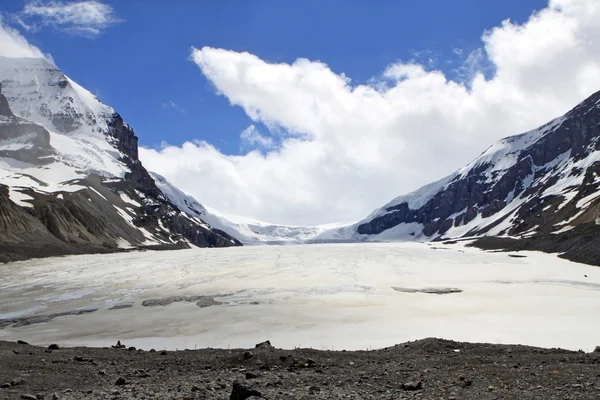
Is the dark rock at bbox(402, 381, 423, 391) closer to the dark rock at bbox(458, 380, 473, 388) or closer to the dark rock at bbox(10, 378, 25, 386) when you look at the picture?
the dark rock at bbox(458, 380, 473, 388)

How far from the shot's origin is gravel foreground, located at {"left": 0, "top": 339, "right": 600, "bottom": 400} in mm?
10250

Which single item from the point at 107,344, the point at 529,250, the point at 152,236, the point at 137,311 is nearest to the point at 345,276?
the point at 137,311

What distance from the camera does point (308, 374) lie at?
12.6m

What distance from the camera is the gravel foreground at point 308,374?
10.2 meters

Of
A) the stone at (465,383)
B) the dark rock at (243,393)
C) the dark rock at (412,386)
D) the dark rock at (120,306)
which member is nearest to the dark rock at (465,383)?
the stone at (465,383)

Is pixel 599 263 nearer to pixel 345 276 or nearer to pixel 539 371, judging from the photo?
pixel 345 276

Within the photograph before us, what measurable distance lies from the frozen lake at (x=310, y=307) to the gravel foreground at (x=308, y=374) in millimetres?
5561

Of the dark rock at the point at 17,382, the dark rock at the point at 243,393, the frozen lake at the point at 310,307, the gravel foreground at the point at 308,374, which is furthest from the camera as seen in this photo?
the frozen lake at the point at 310,307

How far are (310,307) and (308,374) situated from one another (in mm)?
19272

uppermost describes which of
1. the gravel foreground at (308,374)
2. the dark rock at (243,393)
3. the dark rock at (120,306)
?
the dark rock at (243,393)

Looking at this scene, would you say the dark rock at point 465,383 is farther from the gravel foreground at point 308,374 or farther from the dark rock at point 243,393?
the dark rock at point 243,393

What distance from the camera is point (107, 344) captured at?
866 inches

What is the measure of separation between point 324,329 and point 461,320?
25.3 feet

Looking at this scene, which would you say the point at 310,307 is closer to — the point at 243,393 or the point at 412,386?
the point at 412,386
